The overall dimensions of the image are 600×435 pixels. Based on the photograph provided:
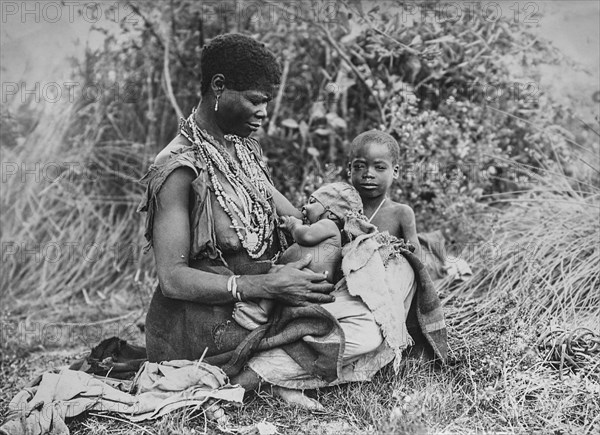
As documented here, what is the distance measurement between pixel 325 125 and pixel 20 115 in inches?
104

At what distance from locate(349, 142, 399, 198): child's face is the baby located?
0.77ft

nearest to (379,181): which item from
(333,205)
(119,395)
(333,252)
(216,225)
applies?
(333,205)

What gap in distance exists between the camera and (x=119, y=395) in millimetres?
2912

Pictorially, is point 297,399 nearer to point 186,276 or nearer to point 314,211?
point 186,276

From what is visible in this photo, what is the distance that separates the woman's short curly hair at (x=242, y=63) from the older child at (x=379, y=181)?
62 cm

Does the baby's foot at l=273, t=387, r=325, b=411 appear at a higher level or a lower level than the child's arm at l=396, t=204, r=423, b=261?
lower

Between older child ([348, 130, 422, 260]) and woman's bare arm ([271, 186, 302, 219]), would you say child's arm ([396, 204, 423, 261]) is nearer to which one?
older child ([348, 130, 422, 260])

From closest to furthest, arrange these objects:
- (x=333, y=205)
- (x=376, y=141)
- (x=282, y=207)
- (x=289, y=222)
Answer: (x=289, y=222) → (x=333, y=205) → (x=282, y=207) → (x=376, y=141)

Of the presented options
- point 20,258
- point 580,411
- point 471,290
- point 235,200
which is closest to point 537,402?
point 580,411

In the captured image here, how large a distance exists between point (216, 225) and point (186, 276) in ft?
0.83

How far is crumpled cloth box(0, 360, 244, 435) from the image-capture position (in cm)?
279

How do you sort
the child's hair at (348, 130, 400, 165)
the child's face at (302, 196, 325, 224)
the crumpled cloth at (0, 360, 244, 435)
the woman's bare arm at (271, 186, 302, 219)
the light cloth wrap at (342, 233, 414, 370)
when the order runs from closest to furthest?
the crumpled cloth at (0, 360, 244, 435), the light cloth wrap at (342, 233, 414, 370), the child's face at (302, 196, 325, 224), the woman's bare arm at (271, 186, 302, 219), the child's hair at (348, 130, 400, 165)

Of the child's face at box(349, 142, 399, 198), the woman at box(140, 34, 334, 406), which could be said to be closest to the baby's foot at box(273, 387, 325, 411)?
the woman at box(140, 34, 334, 406)

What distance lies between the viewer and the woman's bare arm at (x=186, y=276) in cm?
283
